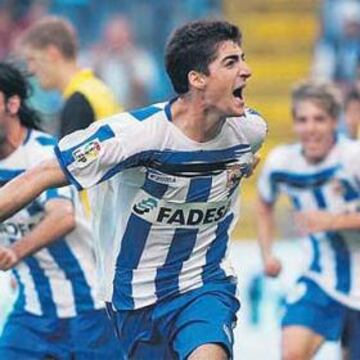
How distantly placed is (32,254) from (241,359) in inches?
137

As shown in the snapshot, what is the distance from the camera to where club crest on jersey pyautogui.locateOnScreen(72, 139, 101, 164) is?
5547mm

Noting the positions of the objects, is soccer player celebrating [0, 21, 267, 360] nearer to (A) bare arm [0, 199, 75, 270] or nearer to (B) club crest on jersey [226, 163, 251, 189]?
(B) club crest on jersey [226, 163, 251, 189]

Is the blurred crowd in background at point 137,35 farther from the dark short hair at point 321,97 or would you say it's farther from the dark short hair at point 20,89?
the dark short hair at point 20,89

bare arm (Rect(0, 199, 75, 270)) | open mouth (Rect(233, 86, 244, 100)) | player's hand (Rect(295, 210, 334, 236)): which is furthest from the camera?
player's hand (Rect(295, 210, 334, 236))

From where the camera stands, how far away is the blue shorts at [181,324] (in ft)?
18.8

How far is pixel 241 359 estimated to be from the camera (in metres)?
9.54

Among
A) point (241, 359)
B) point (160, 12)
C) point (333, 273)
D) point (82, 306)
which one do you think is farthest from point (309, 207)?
point (160, 12)

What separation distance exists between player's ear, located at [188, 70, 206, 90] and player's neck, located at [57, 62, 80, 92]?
7.10 ft

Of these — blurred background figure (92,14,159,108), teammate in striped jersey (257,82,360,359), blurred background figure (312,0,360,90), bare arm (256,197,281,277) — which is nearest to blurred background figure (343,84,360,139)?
bare arm (256,197,281,277)

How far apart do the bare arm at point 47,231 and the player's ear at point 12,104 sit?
0.41 meters

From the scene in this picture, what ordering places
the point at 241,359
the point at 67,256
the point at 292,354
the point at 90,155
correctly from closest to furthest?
the point at 90,155
the point at 67,256
the point at 292,354
the point at 241,359

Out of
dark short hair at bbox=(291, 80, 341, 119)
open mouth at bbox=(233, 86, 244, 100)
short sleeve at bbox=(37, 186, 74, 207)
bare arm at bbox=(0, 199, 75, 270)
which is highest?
dark short hair at bbox=(291, 80, 341, 119)

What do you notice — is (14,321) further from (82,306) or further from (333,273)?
(333,273)

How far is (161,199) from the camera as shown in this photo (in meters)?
5.82
